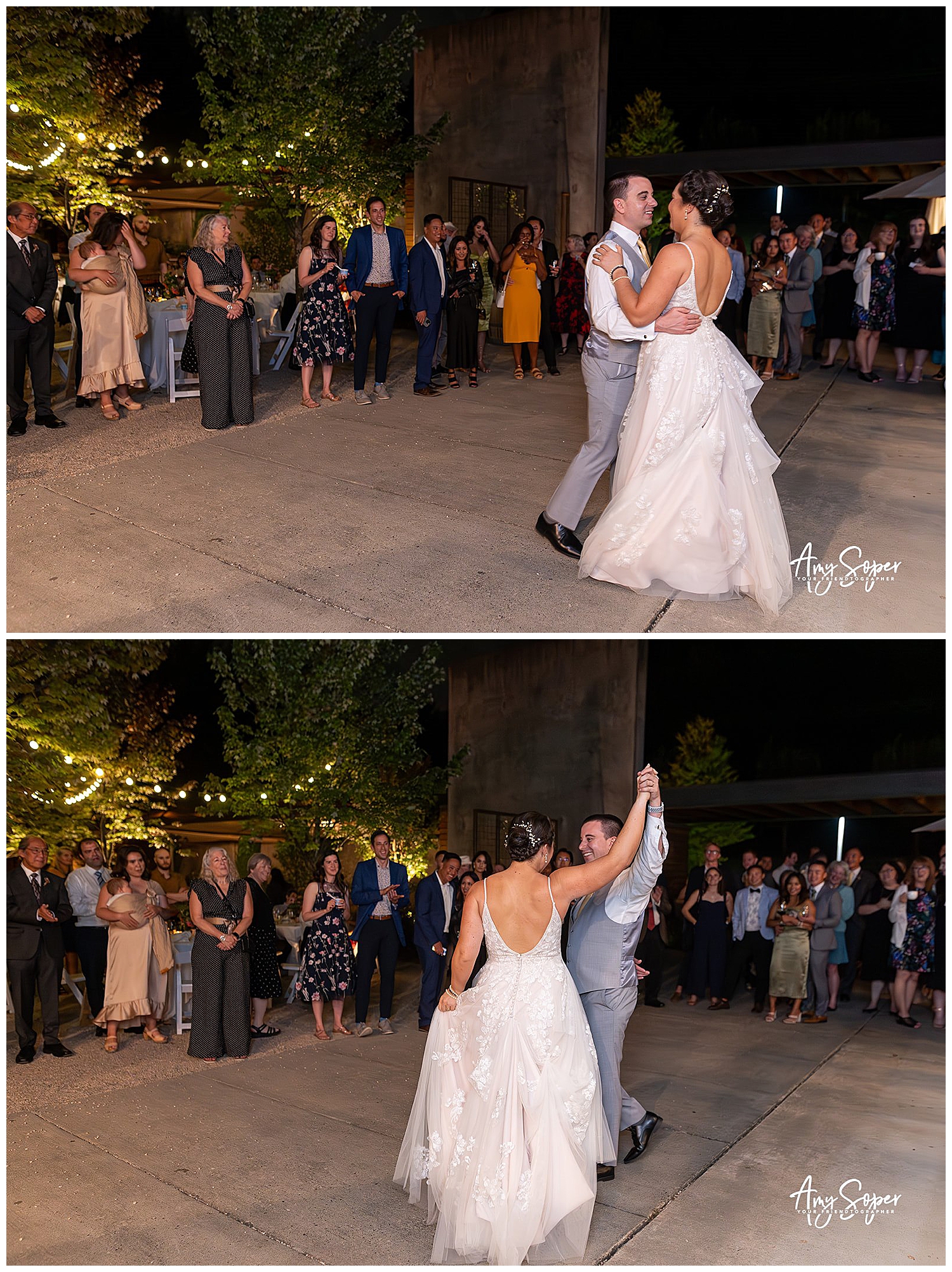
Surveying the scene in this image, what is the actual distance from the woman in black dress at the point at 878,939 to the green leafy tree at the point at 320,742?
4.21 m

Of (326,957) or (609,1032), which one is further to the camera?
(326,957)

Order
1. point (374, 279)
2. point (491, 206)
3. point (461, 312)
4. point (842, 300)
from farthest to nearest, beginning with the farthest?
1. point (491, 206)
2. point (842, 300)
3. point (461, 312)
4. point (374, 279)

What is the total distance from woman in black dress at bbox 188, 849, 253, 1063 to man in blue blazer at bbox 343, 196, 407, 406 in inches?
165

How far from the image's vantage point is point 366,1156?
479cm

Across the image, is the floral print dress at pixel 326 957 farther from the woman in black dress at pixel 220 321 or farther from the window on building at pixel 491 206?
the window on building at pixel 491 206

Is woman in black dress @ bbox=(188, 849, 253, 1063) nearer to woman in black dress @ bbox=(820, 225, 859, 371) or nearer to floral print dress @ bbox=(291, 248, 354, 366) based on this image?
floral print dress @ bbox=(291, 248, 354, 366)

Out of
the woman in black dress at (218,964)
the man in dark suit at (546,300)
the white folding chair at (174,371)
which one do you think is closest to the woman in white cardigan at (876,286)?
the man in dark suit at (546,300)

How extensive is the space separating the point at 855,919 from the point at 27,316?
754cm

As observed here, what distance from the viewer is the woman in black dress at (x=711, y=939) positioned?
9.15 meters

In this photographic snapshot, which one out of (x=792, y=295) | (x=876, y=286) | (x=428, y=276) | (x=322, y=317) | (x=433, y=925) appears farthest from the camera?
(x=792, y=295)

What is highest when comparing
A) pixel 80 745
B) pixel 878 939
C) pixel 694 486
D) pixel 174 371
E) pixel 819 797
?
pixel 174 371

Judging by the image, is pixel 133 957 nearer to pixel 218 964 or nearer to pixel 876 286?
pixel 218 964

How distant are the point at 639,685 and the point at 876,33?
983 cm

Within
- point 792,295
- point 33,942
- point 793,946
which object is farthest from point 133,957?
point 792,295
